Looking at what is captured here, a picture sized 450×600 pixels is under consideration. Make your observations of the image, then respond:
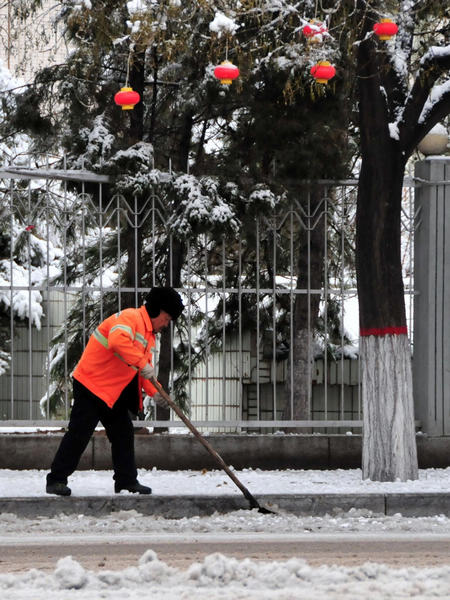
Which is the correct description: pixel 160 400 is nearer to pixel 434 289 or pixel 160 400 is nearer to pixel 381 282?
pixel 381 282

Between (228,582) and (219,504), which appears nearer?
(228,582)

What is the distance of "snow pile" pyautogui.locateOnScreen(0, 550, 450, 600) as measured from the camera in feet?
18.5

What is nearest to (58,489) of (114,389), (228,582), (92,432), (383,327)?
(92,432)

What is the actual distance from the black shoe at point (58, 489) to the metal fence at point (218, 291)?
1.69m

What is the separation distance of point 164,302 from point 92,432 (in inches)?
42.4

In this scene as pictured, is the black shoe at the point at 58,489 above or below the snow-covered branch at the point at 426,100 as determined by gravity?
below

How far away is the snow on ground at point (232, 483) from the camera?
380 inches

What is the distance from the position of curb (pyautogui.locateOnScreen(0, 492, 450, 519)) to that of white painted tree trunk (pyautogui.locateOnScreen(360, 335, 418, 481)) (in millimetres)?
1085

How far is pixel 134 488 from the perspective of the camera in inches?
368

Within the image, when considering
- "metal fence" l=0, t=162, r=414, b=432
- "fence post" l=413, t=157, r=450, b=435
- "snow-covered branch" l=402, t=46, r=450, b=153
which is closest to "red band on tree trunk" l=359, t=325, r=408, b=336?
"metal fence" l=0, t=162, r=414, b=432

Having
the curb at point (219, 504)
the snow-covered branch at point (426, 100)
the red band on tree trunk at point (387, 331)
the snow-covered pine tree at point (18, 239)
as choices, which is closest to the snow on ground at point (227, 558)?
the curb at point (219, 504)

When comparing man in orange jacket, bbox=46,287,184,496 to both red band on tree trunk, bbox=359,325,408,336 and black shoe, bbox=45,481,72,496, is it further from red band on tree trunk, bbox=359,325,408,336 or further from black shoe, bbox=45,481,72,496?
red band on tree trunk, bbox=359,325,408,336

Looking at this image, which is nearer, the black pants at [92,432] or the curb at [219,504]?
the curb at [219,504]

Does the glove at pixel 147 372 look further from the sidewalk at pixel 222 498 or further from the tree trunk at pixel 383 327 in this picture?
the tree trunk at pixel 383 327
